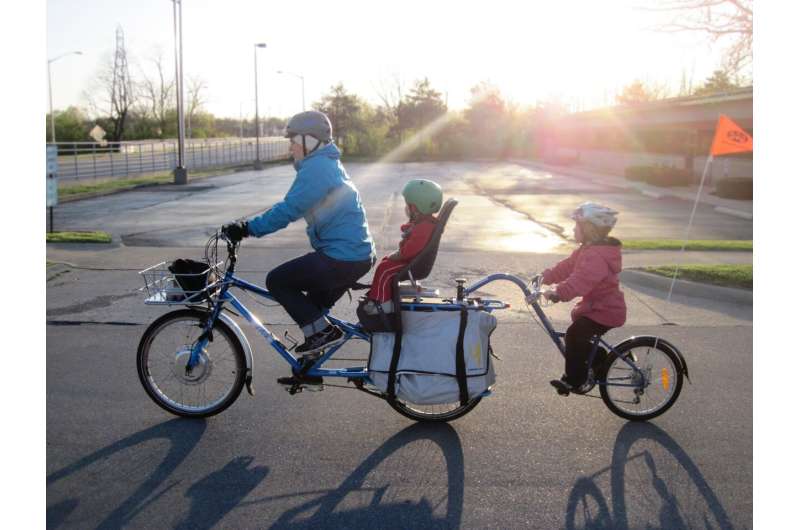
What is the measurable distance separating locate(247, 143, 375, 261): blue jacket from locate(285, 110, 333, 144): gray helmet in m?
0.09

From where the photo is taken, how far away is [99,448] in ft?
15.3

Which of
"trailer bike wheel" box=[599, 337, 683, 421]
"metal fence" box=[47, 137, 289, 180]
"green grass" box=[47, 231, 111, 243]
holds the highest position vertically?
"metal fence" box=[47, 137, 289, 180]

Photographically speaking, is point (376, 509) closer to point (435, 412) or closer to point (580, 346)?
point (435, 412)

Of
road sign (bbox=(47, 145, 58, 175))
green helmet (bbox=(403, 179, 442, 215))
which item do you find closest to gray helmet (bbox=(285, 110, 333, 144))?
green helmet (bbox=(403, 179, 442, 215))

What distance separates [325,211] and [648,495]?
8.37 ft

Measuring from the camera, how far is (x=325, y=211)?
4.96 meters

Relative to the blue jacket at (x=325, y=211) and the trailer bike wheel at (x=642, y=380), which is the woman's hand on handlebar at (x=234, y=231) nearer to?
the blue jacket at (x=325, y=211)

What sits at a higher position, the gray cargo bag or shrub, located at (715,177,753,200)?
shrub, located at (715,177,753,200)

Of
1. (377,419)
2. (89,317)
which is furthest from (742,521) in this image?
(89,317)

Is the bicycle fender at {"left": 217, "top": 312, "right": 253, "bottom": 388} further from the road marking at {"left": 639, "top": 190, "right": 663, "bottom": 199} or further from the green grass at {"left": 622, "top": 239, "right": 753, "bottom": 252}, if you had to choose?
the road marking at {"left": 639, "top": 190, "right": 663, "bottom": 199}

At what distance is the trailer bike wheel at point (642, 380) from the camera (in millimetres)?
5172

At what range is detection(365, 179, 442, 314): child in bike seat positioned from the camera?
4844 mm

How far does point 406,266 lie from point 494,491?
147 centimetres

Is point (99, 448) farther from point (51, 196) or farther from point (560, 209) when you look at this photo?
point (560, 209)
